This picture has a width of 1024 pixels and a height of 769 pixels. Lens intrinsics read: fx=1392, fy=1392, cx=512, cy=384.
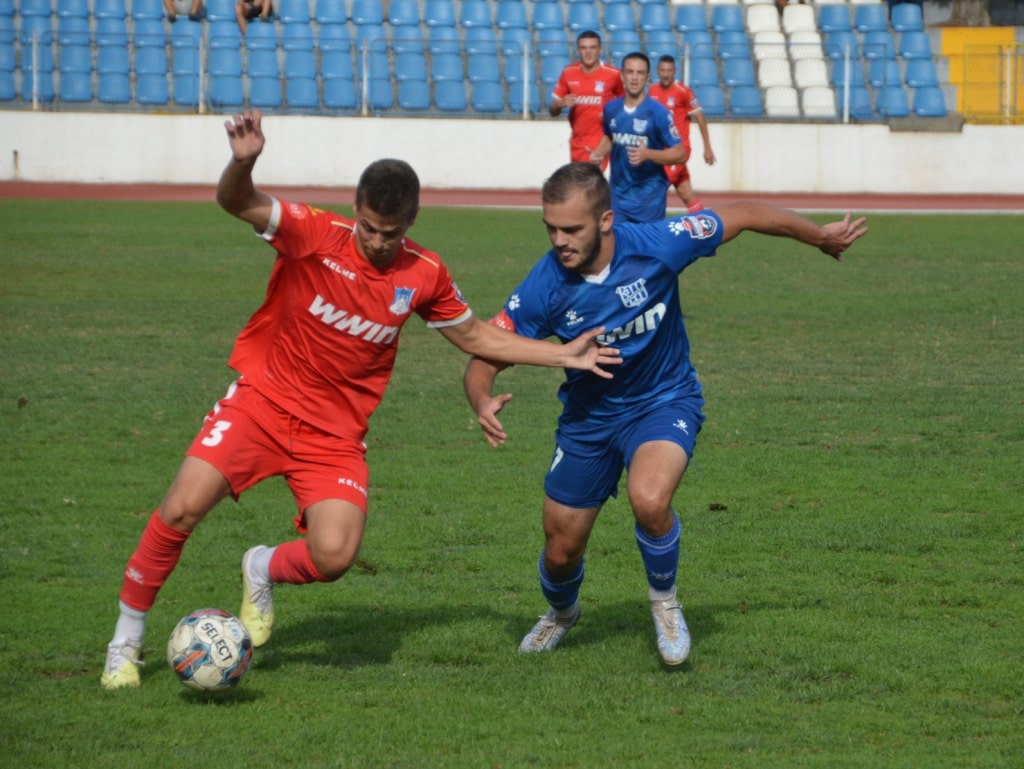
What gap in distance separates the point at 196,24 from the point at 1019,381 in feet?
72.0

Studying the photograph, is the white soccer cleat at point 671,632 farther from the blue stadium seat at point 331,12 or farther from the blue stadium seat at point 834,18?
the blue stadium seat at point 834,18

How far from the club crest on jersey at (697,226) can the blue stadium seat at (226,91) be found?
2342 cm

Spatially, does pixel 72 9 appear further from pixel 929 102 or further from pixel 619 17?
pixel 929 102

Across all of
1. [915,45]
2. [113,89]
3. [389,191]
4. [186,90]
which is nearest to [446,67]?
[186,90]

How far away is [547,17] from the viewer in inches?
1210

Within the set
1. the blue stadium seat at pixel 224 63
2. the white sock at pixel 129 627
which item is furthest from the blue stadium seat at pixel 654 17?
the white sock at pixel 129 627

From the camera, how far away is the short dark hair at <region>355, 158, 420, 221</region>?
5.10 metres

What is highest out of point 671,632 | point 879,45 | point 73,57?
point 879,45

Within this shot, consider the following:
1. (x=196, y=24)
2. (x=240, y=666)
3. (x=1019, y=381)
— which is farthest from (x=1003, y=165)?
(x=240, y=666)

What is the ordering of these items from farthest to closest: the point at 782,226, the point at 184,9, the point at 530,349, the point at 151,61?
1. the point at 184,9
2. the point at 151,61
3. the point at 782,226
4. the point at 530,349

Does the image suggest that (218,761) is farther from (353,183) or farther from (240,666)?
(353,183)

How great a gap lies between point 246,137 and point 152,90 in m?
24.2

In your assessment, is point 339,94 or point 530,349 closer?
point 530,349

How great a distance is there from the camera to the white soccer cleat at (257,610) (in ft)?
18.5
